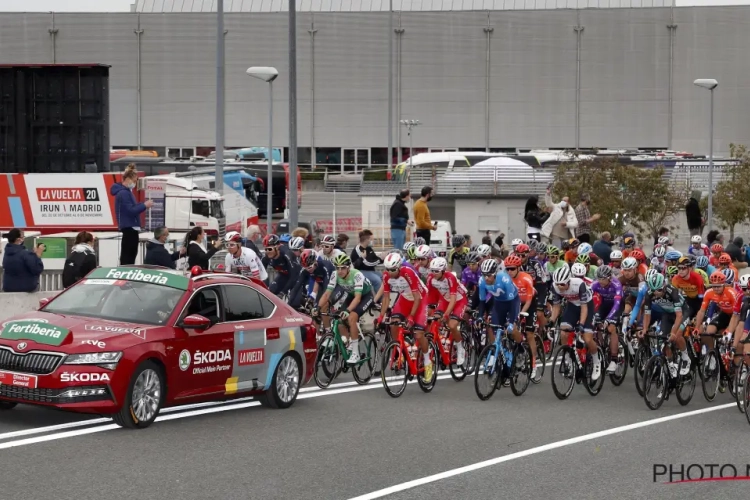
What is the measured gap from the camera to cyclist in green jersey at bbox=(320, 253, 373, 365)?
53.7 ft

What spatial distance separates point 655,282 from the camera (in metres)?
16.0

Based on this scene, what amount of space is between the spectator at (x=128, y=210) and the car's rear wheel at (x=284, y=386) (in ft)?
15.1

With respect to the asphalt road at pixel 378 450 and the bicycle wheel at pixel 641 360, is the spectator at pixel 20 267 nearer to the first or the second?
the asphalt road at pixel 378 450

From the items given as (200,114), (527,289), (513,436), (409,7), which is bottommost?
(513,436)

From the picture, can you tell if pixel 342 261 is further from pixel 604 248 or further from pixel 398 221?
pixel 604 248

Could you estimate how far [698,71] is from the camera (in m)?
73.7

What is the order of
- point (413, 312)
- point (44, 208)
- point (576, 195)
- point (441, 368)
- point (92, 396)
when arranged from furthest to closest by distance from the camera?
1. point (576, 195)
2. point (44, 208)
3. point (441, 368)
4. point (413, 312)
5. point (92, 396)

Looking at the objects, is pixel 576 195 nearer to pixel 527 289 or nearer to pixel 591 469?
pixel 527 289

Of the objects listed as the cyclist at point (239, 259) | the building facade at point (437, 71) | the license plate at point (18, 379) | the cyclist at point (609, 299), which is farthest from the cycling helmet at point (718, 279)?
the building facade at point (437, 71)

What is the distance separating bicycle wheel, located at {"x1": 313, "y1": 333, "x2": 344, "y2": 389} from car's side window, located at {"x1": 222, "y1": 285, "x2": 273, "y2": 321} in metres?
2.04

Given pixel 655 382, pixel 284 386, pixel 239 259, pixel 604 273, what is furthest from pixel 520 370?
pixel 239 259

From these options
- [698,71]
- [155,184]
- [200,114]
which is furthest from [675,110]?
[155,184]

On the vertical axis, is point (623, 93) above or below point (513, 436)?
above

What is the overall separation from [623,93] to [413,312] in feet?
200
